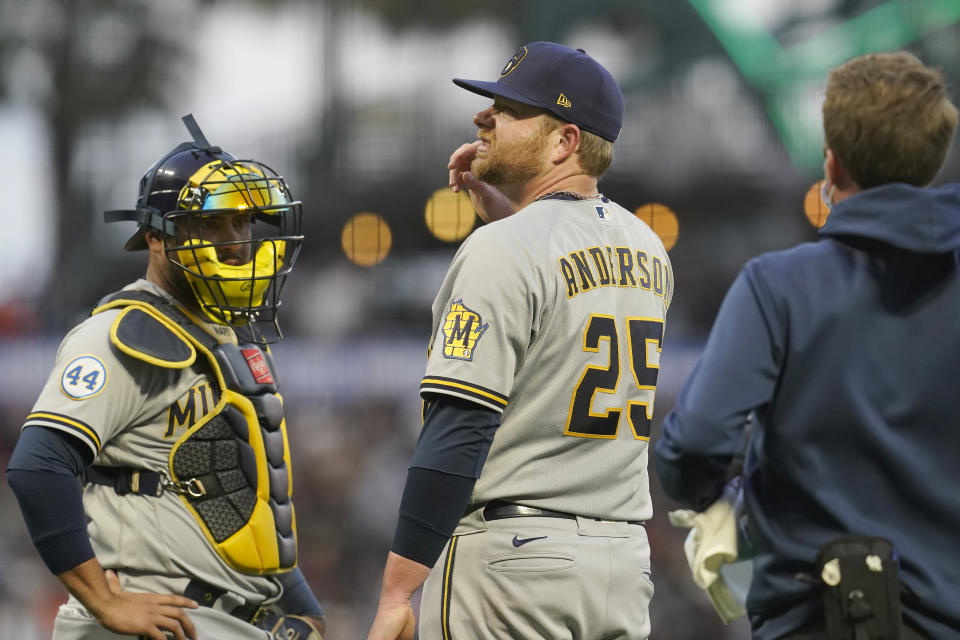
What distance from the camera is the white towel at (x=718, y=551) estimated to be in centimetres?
195

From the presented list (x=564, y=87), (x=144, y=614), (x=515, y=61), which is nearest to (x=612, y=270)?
(x=564, y=87)

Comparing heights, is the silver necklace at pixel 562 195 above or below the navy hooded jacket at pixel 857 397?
above

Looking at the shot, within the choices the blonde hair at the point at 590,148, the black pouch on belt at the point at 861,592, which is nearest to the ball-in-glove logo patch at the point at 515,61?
the blonde hair at the point at 590,148

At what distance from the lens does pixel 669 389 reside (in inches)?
414

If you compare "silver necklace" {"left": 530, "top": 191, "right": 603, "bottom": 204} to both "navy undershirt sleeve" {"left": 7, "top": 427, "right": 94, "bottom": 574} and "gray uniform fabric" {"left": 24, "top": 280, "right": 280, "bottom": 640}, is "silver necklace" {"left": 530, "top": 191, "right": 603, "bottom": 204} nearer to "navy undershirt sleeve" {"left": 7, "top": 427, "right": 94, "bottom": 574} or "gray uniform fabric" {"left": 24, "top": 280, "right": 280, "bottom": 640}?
"gray uniform fabric" {"left": 24, "top": 280, "right": 280, "bottom": 640}

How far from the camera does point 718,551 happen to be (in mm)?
1942

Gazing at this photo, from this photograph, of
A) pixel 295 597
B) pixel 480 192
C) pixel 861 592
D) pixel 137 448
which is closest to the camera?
pixel 861 592

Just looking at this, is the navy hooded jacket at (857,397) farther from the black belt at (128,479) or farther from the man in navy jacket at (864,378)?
the black belt at (128,479)

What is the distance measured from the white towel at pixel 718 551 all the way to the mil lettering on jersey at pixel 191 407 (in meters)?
1.21

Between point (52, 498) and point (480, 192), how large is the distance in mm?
1209

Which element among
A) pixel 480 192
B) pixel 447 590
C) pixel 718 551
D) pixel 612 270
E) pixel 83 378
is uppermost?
pixel 480 192

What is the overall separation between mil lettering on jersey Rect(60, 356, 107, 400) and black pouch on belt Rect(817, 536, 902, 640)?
159 centimetres

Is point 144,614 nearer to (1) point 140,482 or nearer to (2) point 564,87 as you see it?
(1) point 140,482

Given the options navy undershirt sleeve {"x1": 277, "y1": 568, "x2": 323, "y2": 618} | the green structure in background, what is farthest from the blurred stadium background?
navy undershirt sleeve {"x1": 277, "y1": 568, "x2": 323, "y2": 618}
